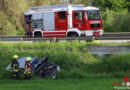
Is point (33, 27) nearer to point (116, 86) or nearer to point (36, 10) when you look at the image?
point (36, 10)

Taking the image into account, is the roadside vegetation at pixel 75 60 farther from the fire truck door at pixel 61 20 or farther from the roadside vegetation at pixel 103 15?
the roadside vegetation at pixel 103 15

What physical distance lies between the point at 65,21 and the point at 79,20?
132 centimetres

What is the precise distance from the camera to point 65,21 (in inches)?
836

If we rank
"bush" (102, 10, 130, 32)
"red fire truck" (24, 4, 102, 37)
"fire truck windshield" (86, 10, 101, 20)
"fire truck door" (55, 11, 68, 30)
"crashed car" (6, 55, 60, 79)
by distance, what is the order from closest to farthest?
"crashed car" (6, 55, 60, 79) → "red fire truck" (24, 4, 102, 37) → "fire truck windshield" (86, 10, 101, 20) → "fire truck door" (55, 11, 68, 30) → "bush" (102, 10, 130, 32)

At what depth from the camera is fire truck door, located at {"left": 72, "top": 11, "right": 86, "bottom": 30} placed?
799 inches

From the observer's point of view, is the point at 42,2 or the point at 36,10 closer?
the point at 36,10

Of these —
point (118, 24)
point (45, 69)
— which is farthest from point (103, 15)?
point (45, 69)

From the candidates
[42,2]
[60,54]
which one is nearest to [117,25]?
[60,54]

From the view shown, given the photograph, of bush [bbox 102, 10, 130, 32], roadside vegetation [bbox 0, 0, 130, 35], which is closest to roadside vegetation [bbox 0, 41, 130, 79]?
bush [bbox 102, 10, 130, 32]

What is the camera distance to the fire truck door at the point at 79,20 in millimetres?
20297

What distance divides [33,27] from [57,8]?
3.05m

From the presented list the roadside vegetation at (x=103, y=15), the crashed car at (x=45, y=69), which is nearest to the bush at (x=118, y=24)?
the roadside vegetation at (x=103, y=15)

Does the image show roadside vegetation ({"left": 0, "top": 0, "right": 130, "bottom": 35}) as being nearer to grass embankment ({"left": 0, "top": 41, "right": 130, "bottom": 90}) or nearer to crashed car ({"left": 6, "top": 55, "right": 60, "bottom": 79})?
grass embankment ({"left": 0, "top": 41, "right": 130, "bottom": 90})

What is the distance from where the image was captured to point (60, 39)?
1622cm
